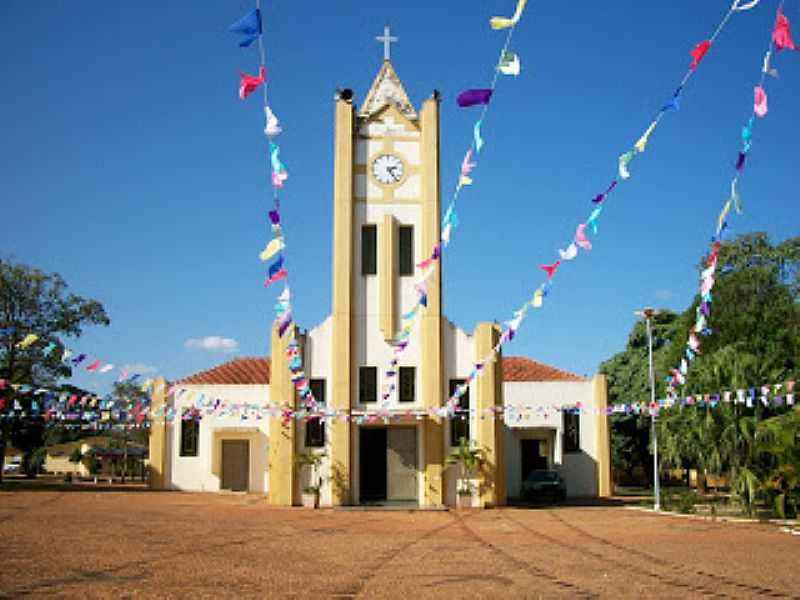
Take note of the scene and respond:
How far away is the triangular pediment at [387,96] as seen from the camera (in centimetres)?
3012

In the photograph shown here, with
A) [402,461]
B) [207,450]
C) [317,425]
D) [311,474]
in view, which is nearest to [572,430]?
[402,461]

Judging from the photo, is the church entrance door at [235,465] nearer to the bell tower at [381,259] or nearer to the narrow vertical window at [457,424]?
the bell tower at [381,259]

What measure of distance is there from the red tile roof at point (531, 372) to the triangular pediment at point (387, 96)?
13722mm

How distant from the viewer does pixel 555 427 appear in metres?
35.0

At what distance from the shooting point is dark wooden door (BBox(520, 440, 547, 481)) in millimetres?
34906

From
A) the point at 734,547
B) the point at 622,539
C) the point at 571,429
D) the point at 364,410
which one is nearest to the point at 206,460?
the point at 364,410

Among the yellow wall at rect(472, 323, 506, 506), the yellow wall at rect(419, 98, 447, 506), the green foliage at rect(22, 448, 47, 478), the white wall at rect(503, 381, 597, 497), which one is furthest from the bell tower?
the green foliage at rect(22, 448, 47, 478)

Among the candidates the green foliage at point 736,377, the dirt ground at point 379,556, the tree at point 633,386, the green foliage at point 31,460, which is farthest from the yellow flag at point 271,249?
the green foliage at point 31,460

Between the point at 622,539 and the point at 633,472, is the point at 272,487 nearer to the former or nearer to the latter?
the point at 622,539

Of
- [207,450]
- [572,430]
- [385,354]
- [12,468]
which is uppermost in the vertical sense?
[385,354]

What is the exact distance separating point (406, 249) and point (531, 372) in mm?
11915

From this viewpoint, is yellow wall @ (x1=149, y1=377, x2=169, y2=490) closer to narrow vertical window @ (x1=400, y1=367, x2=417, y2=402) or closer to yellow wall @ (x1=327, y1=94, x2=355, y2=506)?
yellow wall @ (x1=327, y1=94, x2=355, y2=506)

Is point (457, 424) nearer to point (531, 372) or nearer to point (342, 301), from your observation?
point (342, 301)

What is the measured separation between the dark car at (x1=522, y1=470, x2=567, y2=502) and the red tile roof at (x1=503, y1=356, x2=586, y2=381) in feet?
22.4
